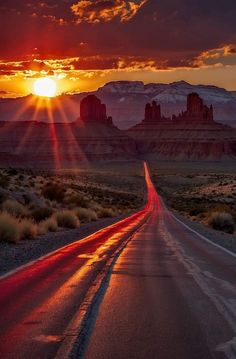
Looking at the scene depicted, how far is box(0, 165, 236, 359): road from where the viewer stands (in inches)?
223

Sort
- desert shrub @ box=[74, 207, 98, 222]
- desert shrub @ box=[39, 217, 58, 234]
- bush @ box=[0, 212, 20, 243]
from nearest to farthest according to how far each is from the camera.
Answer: bush @ box=[0, 212, 20, 243] → desert shrub @ box=[39, 217, 58, 234] → desert shrub @ box=[74, 207, 98, 222]

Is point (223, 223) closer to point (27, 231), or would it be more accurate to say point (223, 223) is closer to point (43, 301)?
point (27, 231)

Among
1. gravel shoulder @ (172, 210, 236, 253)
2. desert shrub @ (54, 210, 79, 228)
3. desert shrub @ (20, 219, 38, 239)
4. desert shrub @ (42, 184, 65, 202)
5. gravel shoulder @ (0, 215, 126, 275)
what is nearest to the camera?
gravel shoulder @ (0, 215, 126, 275)

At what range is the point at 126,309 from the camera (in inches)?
301

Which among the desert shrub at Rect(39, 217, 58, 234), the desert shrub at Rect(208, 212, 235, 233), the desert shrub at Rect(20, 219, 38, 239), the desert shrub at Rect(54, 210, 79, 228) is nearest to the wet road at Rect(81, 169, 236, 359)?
the desert shrub at Rect(20, 219, 38, 239)

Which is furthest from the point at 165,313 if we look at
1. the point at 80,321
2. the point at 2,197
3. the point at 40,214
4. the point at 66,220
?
the point at 2,197

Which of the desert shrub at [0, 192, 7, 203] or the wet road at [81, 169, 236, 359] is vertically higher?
→ the desert shrub at [0, 192, 7, 203]

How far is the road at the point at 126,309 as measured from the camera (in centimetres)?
566

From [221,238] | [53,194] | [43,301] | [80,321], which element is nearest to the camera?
[80,321]

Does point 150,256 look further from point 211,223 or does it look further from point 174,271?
point 211,223

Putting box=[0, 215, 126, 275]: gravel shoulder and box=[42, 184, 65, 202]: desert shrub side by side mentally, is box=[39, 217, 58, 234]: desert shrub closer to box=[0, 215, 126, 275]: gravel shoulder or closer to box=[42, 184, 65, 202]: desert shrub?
box=[0, 215, 126, 275]: gravel shoulder

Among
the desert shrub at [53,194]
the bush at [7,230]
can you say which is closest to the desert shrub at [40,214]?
the bush at [7,230]

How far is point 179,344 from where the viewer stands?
5809 mm

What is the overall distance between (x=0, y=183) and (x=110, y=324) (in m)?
27.4
